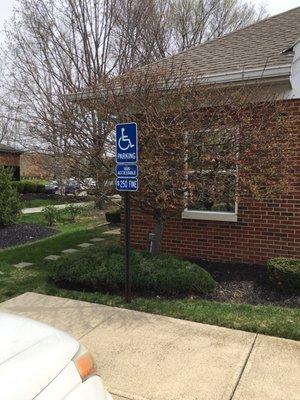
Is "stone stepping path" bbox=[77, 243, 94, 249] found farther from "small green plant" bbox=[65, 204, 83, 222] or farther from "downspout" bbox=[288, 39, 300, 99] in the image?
"downspout" bbox=[288, 39, 300, 99]

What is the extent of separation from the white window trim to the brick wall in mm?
85

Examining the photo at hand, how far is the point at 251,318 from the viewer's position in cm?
482

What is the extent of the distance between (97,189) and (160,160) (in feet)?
4.13

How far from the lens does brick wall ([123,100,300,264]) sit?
6.90 m

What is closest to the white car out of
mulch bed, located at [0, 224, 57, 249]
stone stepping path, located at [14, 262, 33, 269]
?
stone stepping path, located at [14, 262, 33, 269]

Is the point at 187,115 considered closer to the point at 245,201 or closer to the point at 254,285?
the point at 245,201

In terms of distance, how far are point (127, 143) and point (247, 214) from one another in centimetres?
306

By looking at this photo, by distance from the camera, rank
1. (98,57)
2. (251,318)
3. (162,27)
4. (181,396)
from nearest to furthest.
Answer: (181,396) < (251,318) < (98,57) < (162,27)

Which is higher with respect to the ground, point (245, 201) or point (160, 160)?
point (160, 160)

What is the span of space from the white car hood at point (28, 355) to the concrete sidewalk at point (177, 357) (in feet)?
3.90

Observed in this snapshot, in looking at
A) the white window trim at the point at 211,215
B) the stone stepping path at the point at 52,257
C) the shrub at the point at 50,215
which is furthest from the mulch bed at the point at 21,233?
the white window trim at the point at 211,215

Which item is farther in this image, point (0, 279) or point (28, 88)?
point (28, 88)

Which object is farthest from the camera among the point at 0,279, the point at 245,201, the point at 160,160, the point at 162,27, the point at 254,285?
the point at 162,27

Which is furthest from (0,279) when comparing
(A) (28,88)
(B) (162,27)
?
A: (B) (162,27)
